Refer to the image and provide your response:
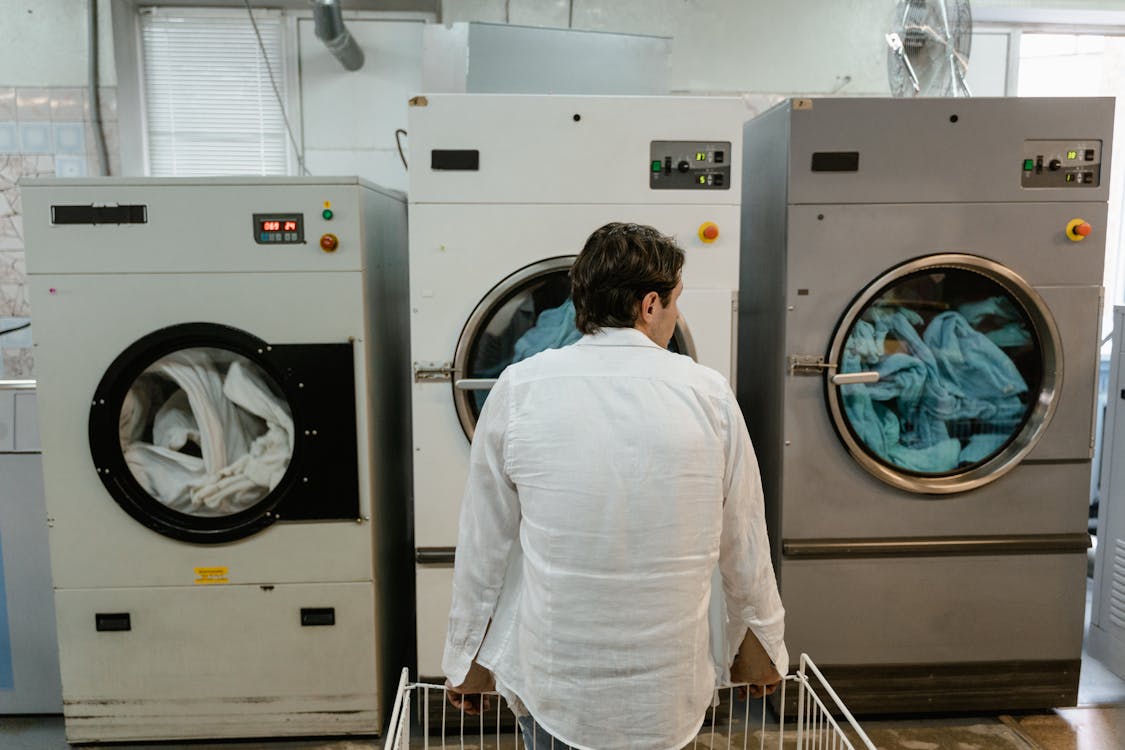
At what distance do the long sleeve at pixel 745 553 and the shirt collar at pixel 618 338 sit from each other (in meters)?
0.17

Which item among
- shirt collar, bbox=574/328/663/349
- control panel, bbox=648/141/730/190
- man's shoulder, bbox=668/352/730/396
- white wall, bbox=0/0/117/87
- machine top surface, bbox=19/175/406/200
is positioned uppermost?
white wall, bbox=0/0/117/87

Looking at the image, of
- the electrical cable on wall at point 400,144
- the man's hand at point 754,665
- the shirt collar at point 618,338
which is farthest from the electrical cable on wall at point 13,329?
the man's hand at point 754,665

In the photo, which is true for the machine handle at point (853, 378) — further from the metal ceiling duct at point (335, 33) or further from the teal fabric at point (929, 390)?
the metal ceiling duct at point (335, 33)

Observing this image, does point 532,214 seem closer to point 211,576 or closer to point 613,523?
point 613,523

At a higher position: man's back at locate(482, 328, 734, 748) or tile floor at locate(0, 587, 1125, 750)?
man's back at locate(482, 328, 734, 748)

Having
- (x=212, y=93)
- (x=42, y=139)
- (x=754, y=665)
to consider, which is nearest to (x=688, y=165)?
(x=754, y=665)

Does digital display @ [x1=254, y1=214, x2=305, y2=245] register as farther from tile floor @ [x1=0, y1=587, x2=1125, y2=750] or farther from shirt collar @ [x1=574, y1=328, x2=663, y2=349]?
tile floor @ [x1=0, y1=587, x2=1125, y2=750]

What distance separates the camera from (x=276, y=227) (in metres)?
2.14

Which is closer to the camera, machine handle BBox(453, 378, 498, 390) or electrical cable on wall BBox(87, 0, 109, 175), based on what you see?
machine handle BBox(453, 378, 498, 390)

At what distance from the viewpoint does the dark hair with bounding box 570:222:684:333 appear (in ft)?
4.04

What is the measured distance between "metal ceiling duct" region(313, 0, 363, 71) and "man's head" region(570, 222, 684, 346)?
1.97 meters

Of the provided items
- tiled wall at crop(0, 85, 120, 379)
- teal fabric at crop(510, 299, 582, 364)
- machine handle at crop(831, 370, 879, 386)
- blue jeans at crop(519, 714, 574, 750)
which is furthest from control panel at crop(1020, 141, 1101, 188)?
tiled wall at crop(0, 85, 120, 379)

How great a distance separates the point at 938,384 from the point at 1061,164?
695 mm

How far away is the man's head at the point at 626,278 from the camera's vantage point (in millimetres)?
1231
